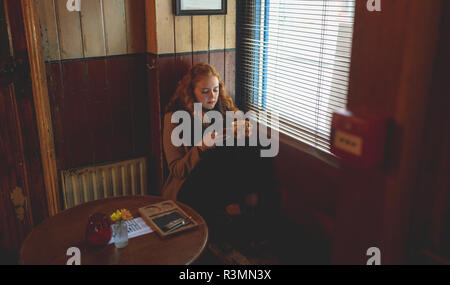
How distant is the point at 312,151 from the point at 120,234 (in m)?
1.10

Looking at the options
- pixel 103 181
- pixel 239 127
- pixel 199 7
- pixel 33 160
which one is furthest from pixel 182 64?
pixel 33 160

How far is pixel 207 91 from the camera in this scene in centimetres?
245

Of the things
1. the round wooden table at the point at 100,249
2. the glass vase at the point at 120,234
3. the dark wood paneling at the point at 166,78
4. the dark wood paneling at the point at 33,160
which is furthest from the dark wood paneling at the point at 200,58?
the glass vase at the point at 120,234

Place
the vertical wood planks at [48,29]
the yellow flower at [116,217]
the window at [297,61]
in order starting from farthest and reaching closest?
1. the vertical wood planks at [48,29]
2. the window at [297,61]
3. the yellow flower at [116,217]

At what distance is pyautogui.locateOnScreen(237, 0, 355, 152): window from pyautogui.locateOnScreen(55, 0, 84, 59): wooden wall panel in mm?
1048

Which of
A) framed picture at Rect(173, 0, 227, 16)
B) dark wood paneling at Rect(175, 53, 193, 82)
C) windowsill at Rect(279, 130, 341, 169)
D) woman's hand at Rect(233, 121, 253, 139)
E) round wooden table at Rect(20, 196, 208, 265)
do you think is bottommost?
round wooden table at Rect(20, 196, 208, 265)

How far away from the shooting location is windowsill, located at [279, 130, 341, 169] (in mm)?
2047

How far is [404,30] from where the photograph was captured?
81cm

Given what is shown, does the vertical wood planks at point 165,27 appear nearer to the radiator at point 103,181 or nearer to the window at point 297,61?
the window at point 297,61

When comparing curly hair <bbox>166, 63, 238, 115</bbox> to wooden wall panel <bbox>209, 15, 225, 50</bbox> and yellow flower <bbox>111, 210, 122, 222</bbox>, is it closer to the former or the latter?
wooden wall panel <bbox>209, 15, 225, 50</bbox>

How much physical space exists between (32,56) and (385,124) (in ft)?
6.89

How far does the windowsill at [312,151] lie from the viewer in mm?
2047

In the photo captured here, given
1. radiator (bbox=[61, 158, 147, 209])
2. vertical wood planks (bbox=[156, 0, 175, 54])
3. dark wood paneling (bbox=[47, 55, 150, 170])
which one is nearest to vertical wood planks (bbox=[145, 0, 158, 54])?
vertical wood planks (bbox=[156, 0, 175, 54])
